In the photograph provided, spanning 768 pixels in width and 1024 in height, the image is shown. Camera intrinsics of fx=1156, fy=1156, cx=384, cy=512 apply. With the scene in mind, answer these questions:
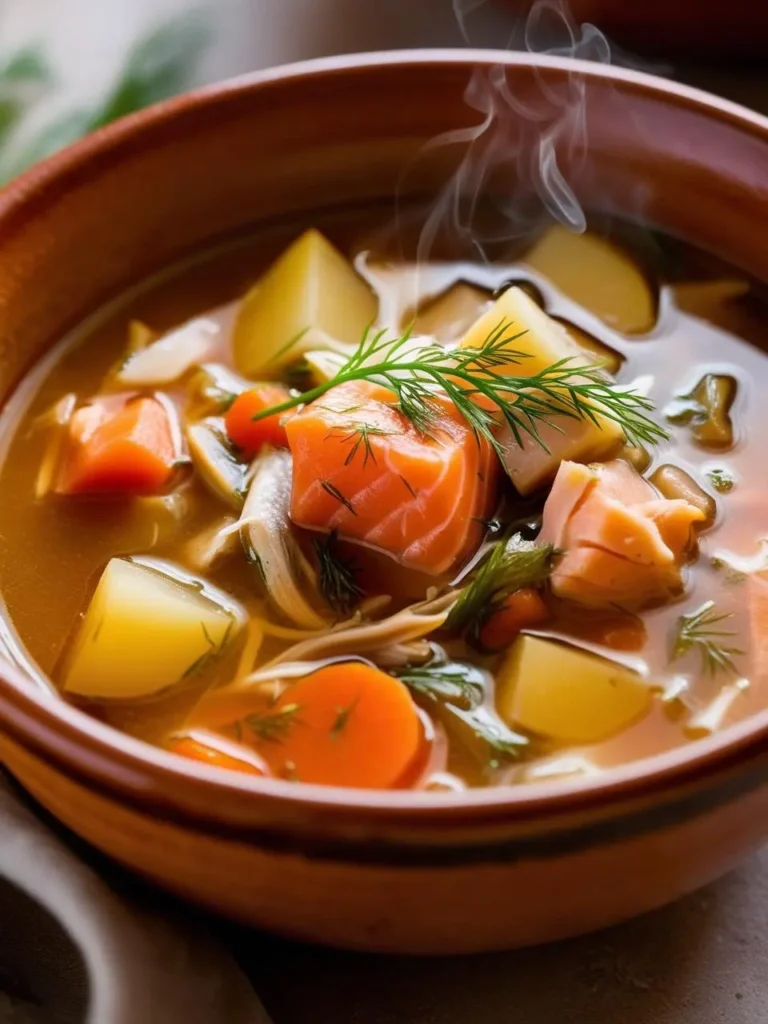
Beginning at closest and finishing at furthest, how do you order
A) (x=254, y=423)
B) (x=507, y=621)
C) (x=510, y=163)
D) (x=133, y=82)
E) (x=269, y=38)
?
(x=507, y=621)
(x=254, y=423)
(x=510, y=163)
(x=133, y=82)
(x=269, y=38)

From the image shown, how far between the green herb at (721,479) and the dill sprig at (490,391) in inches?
3.9

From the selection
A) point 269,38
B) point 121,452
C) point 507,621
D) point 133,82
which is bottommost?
point 507,621

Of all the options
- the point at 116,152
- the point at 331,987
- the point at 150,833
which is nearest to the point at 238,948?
the point at 331,987

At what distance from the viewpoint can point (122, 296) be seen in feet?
6.59

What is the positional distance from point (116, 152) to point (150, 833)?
1.14m

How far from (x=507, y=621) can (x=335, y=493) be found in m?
0.28

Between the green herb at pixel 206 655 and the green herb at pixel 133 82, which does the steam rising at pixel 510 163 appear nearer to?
the green herb at pixel 133 82

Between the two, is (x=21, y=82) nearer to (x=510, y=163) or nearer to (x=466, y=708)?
(x=510, y=163)

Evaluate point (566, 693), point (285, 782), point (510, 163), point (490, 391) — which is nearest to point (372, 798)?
point (285, 782)

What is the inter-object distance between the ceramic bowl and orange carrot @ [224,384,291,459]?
0.40 metres

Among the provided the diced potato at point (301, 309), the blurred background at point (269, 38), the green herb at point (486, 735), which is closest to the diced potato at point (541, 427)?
the diced potato at point (301, 309)

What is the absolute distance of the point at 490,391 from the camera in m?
1.55

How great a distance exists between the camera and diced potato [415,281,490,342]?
1.86 metres

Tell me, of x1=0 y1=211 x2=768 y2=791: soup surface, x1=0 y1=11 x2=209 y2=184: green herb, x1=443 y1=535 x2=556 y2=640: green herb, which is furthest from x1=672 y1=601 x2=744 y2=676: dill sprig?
x1=0 y1=11 x2=209 y2=184: green herb
